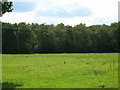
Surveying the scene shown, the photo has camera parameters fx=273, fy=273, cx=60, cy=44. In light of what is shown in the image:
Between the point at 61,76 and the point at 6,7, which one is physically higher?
the point at 6,7

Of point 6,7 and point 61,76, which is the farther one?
point 61,76

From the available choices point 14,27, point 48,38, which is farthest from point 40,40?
point 14,27

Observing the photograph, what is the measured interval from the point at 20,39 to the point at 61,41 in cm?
1856

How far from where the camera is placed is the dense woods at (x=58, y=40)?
114938mm

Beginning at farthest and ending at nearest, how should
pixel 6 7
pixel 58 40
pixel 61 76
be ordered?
pixel 58 40
pixel 61 76
pixel 6 7

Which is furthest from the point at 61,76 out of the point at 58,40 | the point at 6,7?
the point at 58,40

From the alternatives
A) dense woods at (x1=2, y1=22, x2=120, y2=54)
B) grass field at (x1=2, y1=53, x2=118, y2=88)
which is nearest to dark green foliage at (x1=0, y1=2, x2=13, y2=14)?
grass field at (x1=2, y1=53, x2=118, y2=88)

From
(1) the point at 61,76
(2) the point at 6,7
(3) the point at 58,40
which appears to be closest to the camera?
(2) the point at 6,7

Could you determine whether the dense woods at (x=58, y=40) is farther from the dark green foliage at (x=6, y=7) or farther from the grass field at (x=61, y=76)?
the dark green foliage at (x=6, y=7)

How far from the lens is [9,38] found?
114m

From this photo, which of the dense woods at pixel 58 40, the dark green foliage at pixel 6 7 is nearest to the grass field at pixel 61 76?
the dark green foliage at pixel 6 7

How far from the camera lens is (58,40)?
4865 inches

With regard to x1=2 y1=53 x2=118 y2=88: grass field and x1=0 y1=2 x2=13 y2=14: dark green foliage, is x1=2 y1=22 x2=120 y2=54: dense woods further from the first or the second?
x1=0 y1=2 x2=13 y2=14: dark green foliage

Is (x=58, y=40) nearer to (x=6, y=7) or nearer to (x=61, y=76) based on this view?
(x=61, y=76)
